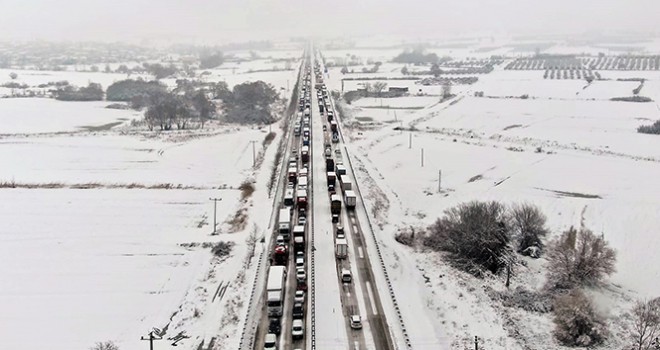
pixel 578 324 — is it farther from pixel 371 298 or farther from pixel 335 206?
pixel 335 206

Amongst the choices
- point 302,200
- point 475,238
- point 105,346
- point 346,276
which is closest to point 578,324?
point 475,238

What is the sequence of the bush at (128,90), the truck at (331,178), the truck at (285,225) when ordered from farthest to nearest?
the bush at (128,90) < the truck at (331,178) < the truck at (285,225)

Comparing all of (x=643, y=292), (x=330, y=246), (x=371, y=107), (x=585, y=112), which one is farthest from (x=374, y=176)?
(x=585, y=112)

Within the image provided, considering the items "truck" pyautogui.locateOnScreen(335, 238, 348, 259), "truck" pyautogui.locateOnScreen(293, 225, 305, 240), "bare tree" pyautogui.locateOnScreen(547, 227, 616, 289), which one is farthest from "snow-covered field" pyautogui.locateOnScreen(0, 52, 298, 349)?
"bare tree" pyautogui.locateOnScreen(547, 227, 616, 289)

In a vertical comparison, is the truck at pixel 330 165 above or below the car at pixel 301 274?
above

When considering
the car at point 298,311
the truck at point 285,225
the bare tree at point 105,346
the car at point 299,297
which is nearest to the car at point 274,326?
the car at point 298,311

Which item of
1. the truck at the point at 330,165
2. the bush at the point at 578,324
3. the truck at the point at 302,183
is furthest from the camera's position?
the truck at the point at 330,165

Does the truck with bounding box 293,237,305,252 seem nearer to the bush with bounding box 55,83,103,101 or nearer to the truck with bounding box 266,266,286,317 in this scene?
the truck with bounding box 266,266,286,317

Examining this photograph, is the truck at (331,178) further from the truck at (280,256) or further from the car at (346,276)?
the car at (346,276)
